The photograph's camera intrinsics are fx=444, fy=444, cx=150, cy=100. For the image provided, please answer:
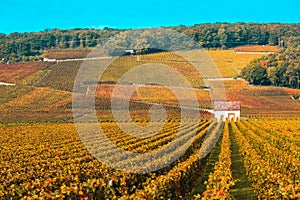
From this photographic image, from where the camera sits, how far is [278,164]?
70.8 feet

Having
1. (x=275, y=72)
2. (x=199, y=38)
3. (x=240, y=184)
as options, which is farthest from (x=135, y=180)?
(x=199, y=38)

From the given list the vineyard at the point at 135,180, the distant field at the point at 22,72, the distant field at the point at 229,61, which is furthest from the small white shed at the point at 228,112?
the vineyard at the point at 135,180

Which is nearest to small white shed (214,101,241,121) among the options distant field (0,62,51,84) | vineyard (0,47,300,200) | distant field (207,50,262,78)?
vineyard (0,47,300,200)

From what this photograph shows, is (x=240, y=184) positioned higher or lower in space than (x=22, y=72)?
lower

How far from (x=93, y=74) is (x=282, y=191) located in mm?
102860

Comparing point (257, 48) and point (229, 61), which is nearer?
point (229, 61)

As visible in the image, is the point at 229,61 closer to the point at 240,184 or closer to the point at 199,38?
the point at 199,38

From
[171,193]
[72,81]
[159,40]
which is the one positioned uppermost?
[159,40]

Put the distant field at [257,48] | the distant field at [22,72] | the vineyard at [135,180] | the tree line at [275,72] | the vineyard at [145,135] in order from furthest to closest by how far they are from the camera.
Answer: the distant field at [257,48] → the tree line at [275,72] → the distant field at [22,72] → the vineyard at [145,135] → the vineyard at [135,180]

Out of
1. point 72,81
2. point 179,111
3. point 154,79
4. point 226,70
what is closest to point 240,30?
point 226,70

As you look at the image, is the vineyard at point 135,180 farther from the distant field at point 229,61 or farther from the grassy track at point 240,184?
the distant field at point 229,61

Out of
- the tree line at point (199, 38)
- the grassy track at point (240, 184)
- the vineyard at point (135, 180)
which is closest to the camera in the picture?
the vineyard at point (135, 180)

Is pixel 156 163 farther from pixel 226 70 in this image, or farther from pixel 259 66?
pixel 226 70

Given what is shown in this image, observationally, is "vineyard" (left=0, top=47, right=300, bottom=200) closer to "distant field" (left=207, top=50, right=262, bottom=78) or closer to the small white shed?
"distant field" (left=207, top=50, right=262, bottom=78)
